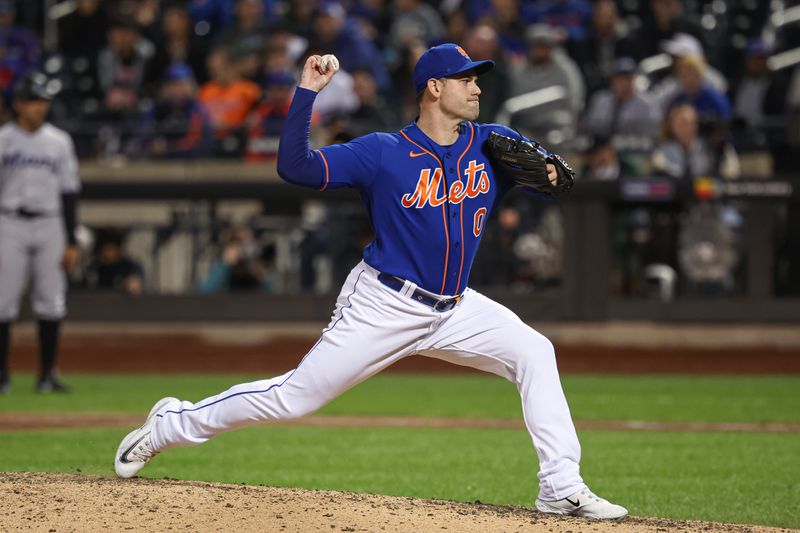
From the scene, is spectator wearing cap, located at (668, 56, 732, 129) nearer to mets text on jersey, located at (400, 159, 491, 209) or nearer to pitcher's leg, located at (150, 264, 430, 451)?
mets text on jersey, located at (400, 159, 491, 209)

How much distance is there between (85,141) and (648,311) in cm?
665

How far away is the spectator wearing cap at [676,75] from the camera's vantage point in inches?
527

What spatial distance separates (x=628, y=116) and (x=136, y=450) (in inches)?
350

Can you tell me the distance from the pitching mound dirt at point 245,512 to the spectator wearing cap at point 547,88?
8687mm

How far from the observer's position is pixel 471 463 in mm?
7254

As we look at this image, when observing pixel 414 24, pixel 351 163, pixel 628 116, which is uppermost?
pixel 414 24

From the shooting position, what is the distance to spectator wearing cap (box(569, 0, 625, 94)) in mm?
14648

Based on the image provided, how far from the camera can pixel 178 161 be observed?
13953 millimetres

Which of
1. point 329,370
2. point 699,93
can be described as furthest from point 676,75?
point 329,370

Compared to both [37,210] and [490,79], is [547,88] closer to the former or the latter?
[490,79]

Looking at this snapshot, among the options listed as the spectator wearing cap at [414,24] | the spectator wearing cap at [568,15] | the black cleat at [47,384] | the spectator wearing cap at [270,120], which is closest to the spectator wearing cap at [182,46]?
the spectator wearing cap at [270,120]

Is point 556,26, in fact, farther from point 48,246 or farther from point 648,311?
point 48,246

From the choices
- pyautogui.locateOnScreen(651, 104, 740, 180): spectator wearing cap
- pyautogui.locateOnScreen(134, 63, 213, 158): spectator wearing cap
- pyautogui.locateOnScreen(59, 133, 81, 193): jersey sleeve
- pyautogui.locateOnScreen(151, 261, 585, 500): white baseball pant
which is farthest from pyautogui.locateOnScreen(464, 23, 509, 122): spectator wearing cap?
pyautogui.locateOnScreen(151, 261, 585, 500): white baseball pant

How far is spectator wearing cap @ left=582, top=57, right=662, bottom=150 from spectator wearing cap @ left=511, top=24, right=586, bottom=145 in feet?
1.32
